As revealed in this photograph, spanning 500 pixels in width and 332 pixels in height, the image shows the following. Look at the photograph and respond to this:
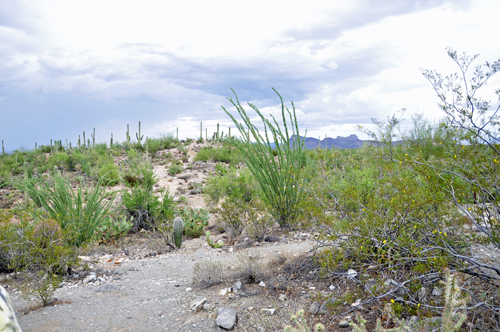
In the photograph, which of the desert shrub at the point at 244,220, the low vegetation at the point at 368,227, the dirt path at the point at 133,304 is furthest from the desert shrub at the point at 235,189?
the dirt path at the point at 133,304

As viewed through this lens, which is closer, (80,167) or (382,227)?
(382,227)

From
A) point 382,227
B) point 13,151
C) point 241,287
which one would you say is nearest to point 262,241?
point 241,287

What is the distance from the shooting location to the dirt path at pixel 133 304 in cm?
361

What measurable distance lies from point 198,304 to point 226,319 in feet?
1.76

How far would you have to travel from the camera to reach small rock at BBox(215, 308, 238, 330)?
333cm

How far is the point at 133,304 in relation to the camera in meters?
4.15

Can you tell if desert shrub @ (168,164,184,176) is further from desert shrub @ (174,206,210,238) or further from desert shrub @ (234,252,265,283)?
desert shrub @ (234,252,265,283)

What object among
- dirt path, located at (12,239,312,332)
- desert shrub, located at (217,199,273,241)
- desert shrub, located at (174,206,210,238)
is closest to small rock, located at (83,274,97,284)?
dirt path, located at (12,239,312,332)

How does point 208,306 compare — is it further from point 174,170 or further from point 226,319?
point 174,170

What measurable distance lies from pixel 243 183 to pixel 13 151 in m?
20.5

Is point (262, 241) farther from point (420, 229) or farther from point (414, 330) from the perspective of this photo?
point (414, 330)

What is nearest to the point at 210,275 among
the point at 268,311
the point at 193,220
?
the point at 268,311

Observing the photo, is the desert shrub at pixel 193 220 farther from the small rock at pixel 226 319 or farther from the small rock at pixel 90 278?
the small rock at pixel 226 319

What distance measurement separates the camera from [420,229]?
12.3 ft
